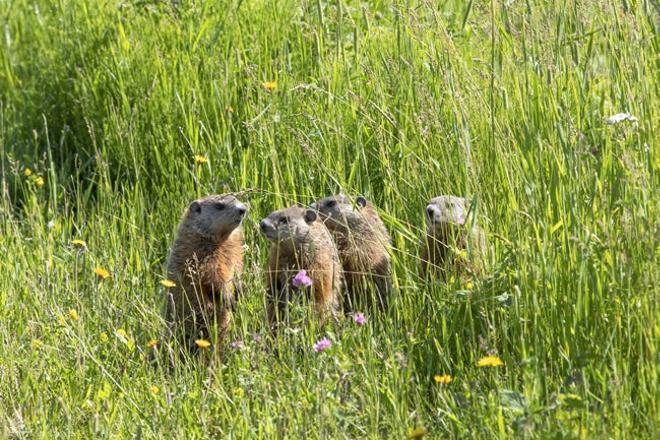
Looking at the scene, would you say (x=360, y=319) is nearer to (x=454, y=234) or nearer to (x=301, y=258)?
(x=454, y=234)

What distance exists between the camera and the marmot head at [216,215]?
659 cm

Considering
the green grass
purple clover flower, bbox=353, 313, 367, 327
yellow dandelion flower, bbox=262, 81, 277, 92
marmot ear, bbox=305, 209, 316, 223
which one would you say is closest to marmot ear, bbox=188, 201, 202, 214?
the green grass

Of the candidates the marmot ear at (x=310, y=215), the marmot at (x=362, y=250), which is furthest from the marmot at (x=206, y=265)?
the marmot at (x=362, y=250)

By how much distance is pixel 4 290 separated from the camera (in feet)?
21.1

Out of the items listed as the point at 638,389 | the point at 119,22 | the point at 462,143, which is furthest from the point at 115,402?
the point at 119,22

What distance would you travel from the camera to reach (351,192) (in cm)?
678

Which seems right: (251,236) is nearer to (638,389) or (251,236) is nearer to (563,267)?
(563,267)

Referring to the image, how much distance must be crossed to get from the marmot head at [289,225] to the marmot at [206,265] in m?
0.19

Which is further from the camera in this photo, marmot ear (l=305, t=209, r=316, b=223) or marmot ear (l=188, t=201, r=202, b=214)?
marmot ear (l=188, t=201, r=202, b=214)

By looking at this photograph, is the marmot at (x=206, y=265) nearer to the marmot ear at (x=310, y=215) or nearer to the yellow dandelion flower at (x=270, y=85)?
the marmot ear at (x=310, y=215)

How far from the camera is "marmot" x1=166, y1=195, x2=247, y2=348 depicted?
6.44 m

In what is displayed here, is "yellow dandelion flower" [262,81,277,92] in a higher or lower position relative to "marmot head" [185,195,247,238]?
higher

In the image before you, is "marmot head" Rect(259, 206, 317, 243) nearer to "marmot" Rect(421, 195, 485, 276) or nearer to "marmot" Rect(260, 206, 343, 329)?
"marmot" Rect(260, 206, 343, 329)

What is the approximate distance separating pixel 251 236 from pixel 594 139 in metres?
2.33
